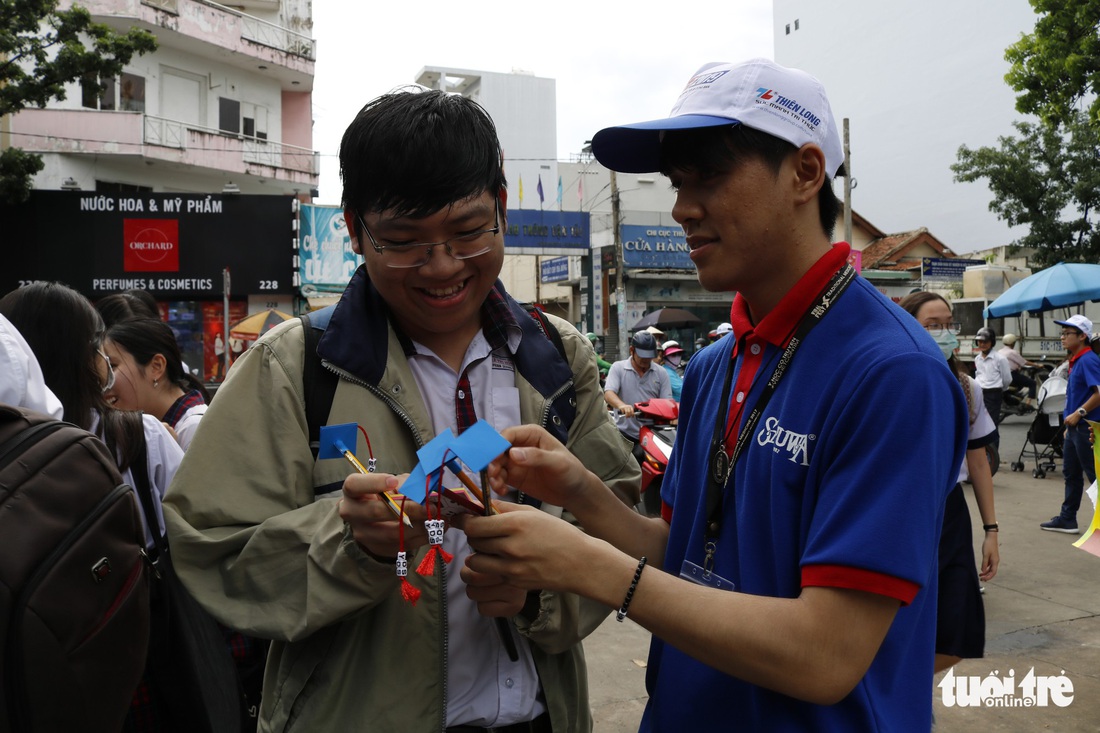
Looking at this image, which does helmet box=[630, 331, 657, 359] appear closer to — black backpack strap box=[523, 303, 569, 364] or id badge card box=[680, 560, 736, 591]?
black backpack strap box=[523, 303, 569, 364]

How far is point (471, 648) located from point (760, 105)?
1.20 metres

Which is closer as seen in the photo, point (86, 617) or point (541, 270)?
point (86, 617)

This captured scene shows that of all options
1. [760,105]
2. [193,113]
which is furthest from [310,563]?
[193,113]

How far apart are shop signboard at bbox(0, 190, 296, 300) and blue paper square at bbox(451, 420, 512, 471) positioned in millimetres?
21057

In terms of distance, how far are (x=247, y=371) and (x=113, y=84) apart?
77.4 ft

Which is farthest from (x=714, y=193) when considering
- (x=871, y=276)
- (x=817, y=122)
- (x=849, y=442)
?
(x=871, y=276)

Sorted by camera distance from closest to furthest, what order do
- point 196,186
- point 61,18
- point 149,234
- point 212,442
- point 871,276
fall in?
point 212,442
point 61,18
point 149,234
point 196,186
point 871,276

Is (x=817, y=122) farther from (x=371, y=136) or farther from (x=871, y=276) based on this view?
(x=871, y=276)

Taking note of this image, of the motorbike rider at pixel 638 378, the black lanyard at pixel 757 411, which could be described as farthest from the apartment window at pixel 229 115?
the black lanyard at pixel 757 411

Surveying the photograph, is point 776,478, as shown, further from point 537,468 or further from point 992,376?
point 992,376

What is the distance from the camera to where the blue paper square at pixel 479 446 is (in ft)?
4.06

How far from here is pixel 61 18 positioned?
16344mm

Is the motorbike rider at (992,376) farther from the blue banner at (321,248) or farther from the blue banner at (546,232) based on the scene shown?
the blue banner at (546,232)

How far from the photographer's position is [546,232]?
27.4 meters
